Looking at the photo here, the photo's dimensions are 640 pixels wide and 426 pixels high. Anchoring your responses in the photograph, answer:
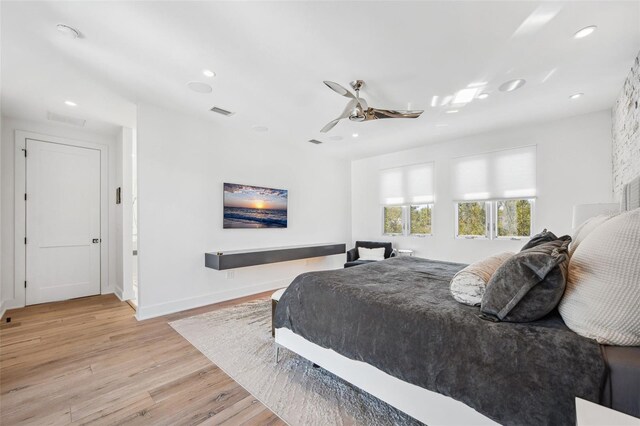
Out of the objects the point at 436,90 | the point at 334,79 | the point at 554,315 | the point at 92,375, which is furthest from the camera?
the point at 436,90

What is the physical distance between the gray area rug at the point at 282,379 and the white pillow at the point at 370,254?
263 centimetres

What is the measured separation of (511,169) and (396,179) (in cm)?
200

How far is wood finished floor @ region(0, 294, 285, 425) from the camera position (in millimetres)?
1835

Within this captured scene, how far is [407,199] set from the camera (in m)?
5.66

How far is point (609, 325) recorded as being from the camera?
1.11 meters

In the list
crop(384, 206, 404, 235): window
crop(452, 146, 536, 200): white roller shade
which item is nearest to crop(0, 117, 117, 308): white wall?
crop(384, 206, 404, 235): window

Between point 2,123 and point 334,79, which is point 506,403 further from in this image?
point 2,123

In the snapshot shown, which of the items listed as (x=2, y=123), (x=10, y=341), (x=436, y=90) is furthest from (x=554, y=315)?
(x=2, y=123)

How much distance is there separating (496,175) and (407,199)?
5.18 ft

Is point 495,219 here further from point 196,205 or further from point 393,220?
point 196,205

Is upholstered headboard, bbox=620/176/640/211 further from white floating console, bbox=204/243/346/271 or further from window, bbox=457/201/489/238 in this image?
white floating console, bbox=204/243/346/271

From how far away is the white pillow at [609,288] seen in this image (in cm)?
Result: 108

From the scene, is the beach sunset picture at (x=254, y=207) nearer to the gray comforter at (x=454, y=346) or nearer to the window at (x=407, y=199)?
the window at (x=407, y=199)

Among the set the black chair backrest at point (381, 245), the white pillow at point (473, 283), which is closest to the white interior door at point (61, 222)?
the black chair backrest at point (381, 245)
